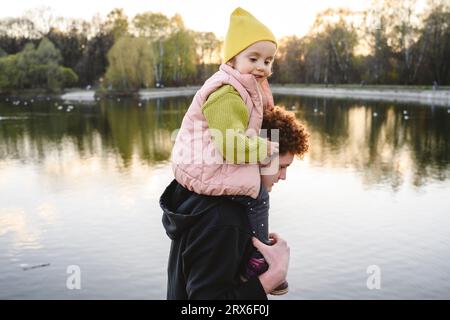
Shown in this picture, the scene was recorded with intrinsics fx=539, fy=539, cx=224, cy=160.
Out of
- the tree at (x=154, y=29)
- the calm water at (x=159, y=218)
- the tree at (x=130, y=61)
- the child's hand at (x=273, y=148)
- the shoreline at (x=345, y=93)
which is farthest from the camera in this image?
the tree at (x=154, y=29)

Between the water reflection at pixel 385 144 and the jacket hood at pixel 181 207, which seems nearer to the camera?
the jacket hood at pixel 181 207

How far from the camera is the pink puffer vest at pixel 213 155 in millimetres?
1492

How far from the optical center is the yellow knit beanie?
63.0 inches

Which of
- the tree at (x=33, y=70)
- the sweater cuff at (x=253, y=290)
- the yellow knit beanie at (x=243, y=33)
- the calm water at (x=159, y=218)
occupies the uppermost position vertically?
the tree at (x=33, y=70)

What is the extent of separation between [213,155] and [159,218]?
9.04 m

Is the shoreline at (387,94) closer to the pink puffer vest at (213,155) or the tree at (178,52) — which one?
the tree at (178,52)

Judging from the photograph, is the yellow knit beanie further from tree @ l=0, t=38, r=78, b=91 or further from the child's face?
tree @ l=0, t=38, r=78, b=91

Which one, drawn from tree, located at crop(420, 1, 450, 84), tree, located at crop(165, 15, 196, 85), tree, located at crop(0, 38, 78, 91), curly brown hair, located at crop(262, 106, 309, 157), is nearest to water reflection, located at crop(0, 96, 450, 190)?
curly brown hair, located at crop(262, 106, 309, 157)

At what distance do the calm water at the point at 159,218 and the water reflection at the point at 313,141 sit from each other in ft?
0.30

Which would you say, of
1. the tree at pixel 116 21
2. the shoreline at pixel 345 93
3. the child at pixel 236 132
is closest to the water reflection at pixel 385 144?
the shoreline at pixel 345 93

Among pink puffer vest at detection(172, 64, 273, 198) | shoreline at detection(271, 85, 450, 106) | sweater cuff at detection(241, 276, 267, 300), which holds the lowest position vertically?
shoreline at detection(271, 85, 450, 106)

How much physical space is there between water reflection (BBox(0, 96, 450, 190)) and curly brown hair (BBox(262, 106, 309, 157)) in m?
12.2

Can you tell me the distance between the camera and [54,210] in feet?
36.3
